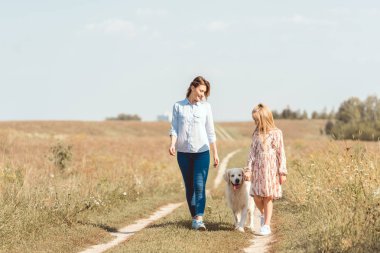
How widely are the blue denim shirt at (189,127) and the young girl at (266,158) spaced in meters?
0.87

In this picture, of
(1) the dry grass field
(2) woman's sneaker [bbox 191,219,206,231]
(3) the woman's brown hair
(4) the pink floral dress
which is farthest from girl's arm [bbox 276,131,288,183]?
(2) woman's sneaker [bbox 191,219,206,231]

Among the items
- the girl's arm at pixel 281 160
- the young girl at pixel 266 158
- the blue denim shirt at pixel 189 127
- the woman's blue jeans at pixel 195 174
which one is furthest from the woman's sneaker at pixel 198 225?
the girl's arm at pixel 281 160

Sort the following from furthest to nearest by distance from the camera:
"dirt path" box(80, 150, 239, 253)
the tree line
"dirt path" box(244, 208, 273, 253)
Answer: the tree line
"dirt path" box(80, 150, 239, 253)
"dirt path" box(244, 208, 273, 253)

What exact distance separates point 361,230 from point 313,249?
28.1 inches

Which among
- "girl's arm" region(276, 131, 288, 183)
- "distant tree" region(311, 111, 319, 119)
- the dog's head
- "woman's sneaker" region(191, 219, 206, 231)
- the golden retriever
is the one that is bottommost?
"woman's sneaker" region(191, 219, 206, 231)

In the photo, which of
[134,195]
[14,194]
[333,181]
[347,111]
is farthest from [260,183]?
[347,111]

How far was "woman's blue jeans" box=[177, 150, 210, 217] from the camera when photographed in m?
11.5

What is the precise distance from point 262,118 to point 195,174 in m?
1.60

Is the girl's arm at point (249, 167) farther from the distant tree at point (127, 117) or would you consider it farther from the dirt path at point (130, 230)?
the distant tree at point (127, 117)

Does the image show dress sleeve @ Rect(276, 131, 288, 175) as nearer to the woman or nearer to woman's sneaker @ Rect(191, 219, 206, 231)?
the woman

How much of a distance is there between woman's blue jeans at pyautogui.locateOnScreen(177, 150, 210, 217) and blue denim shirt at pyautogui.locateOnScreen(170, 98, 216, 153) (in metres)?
0.13

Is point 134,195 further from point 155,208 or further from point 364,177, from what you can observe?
point 364,177

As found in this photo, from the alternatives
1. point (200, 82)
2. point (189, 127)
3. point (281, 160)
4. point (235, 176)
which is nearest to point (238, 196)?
point (235, 176)

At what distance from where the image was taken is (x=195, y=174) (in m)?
11.5
